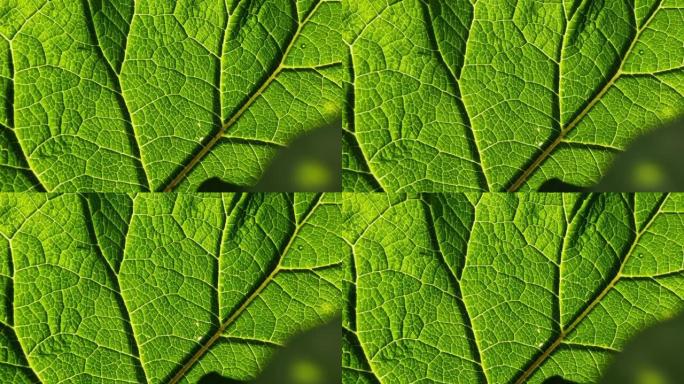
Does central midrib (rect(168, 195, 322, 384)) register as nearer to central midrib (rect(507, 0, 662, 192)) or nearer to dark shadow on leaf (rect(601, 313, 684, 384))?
central midrib (rect(507, 0, 662, 192))

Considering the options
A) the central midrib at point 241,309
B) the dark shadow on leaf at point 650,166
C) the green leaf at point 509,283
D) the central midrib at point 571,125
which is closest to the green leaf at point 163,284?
the central midrib at point 241,309

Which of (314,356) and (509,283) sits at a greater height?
(509,283)

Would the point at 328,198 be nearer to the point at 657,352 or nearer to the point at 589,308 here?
the point at 589,308

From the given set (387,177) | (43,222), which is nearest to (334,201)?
(387,177)

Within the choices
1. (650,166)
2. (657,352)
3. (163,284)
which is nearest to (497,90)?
(650,166)

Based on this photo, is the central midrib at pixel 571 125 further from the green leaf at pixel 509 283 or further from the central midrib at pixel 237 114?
the central midrib at pixel 237 114

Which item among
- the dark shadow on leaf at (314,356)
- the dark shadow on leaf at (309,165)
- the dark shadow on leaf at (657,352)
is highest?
the dark shadow on leaf at (309,165)
